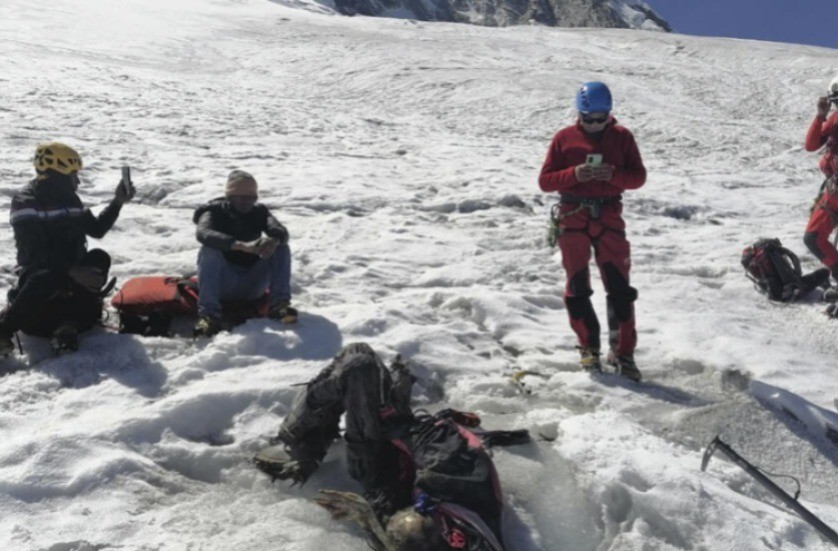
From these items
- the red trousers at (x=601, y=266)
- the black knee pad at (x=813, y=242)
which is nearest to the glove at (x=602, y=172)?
the red trousers at (x=601, y=266)

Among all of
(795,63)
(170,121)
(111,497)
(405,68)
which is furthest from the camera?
(795,63)

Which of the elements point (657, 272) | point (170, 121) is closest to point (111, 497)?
point (657, 272)

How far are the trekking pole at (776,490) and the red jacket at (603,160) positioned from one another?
1923 mm

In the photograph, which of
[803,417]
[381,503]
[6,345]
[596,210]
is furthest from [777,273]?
[6,345]

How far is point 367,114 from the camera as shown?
64.8 feet

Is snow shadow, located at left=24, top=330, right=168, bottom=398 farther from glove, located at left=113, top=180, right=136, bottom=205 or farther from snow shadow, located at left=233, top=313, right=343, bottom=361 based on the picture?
glove, located at left=113, top=180, right=136, bottom=205

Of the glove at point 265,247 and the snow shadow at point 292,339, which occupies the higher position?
the glove at point 265,247

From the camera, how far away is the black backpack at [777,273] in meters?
7.82

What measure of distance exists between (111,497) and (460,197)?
8013mm

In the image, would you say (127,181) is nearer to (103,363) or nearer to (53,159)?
(53,159)

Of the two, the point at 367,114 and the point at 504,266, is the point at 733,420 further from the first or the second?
the point at 367,114

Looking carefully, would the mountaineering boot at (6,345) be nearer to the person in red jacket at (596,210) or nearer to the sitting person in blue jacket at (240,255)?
the sitting person in blue jacket at (240,255)

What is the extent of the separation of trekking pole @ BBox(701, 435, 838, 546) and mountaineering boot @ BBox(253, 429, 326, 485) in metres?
2.13

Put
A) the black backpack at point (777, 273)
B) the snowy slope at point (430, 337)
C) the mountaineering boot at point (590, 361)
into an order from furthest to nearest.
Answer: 1. the black backpack at point (777, 273)
2. the mountaineering boot at point (590, 361)
3. the snowy slope at point (430, 337)
